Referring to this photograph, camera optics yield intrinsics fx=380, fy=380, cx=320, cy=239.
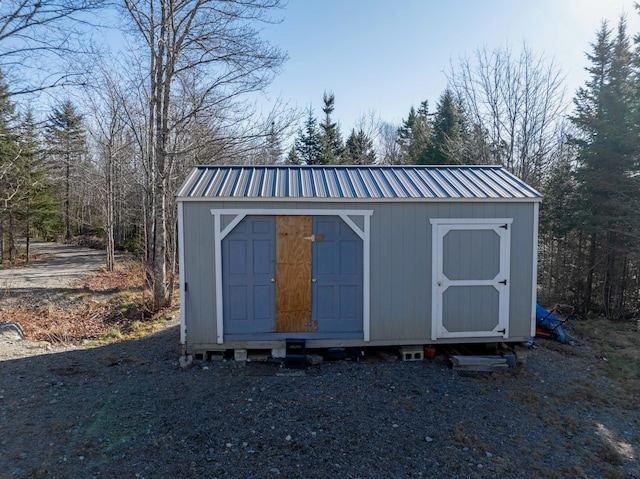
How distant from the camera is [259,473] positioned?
9.41 ft

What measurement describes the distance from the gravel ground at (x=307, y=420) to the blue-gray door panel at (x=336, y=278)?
595mm

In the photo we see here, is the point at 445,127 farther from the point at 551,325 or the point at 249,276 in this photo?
the point at 249,276

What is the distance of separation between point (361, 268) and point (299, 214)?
1.13 metres

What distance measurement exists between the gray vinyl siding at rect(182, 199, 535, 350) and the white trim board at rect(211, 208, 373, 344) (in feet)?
0.18

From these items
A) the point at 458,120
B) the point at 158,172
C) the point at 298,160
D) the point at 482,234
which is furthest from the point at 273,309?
the point at 298,160

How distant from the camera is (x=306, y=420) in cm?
365

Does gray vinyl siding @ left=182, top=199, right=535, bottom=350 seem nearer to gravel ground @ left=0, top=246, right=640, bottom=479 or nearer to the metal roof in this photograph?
the metal roof

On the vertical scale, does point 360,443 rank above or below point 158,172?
below

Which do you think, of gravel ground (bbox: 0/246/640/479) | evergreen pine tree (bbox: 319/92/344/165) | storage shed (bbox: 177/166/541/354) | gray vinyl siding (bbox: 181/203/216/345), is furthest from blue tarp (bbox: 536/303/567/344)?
evergreen pine tree (bbox: 319/92/344/165)

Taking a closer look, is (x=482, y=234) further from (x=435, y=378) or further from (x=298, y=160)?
(x=298, y=160)

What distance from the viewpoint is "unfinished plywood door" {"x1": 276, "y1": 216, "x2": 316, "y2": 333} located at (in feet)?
16.8

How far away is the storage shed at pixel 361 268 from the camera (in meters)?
5.04

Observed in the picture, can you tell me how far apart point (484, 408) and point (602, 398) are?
5.71 ft

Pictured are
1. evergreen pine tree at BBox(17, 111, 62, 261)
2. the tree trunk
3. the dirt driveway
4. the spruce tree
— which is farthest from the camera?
evergreen pine tree at BBox(17, 111, 62, 261)
